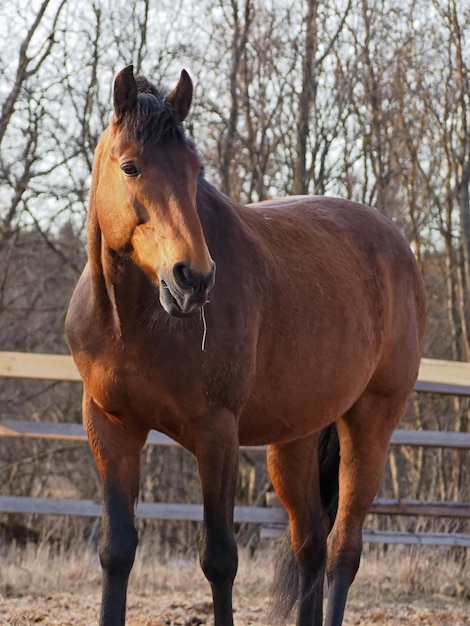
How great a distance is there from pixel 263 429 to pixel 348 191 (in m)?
6.91

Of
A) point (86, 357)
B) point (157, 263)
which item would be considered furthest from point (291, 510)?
point (157, 263)

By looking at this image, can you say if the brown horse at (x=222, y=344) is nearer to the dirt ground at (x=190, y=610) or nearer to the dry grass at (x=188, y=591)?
the dirt ground at (x=190, y=610)

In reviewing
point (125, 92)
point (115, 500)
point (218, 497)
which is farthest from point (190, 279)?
point (115, 500)

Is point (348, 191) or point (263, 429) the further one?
point (348, 191)

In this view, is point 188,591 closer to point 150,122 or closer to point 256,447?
point 256,447

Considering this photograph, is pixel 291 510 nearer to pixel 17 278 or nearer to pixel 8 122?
pixel 8 122

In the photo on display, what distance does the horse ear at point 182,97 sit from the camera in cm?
288

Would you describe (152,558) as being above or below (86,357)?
below

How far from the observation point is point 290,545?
169 inches

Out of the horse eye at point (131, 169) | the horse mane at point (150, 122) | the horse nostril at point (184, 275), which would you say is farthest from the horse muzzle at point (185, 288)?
the horse mane at point (150, 122)

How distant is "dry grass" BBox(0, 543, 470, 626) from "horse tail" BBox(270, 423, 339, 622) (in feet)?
1.37

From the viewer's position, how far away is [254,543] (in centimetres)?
909

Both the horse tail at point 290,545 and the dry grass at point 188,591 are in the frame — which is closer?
the horse tail at point 290,545

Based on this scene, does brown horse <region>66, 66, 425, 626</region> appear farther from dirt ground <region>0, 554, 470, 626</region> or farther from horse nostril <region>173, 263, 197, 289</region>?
dirt ground <region>0, 554, 470, 626</region>
